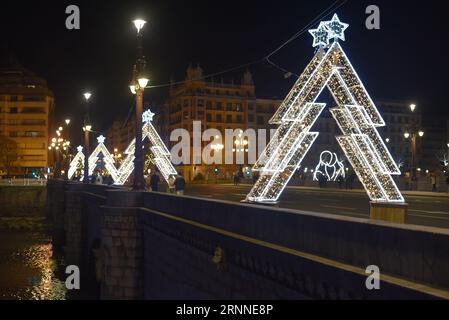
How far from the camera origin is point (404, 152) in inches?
4862

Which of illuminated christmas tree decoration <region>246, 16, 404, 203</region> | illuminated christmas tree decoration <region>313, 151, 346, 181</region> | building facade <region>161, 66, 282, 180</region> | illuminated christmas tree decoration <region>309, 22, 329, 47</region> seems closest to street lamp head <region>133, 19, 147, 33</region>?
illuminated christmas tree decoration <region>246, 16, 404, 203</region>

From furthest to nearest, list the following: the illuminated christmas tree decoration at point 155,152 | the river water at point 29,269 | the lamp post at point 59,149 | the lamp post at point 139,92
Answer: the lamp post at point 59,149
the illuminated christmas tree decoration at point 155,152
the river water at point 29,269
the lamp post at point 139,92

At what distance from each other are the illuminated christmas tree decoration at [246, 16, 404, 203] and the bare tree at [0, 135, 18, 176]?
3398 inches

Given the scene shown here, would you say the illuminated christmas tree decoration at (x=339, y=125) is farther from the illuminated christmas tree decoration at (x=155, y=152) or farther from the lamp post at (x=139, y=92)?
the illuminated christmas tree decoration at (x=155, y=152)

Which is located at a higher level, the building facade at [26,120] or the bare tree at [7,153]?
the building facade at [26,120]

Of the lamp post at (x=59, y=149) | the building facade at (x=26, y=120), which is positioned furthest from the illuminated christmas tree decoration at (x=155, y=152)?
the building facade at (x=26, y=120)

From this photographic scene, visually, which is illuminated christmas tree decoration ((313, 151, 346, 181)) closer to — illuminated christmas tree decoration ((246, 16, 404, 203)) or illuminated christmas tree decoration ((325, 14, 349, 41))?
illuminated christmas tree decoration ((246, 16, 404, 203))

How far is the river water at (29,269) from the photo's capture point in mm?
30094

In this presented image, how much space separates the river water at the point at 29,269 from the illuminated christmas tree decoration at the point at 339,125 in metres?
14.0

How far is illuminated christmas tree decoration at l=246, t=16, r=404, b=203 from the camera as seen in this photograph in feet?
63.2

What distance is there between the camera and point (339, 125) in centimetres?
2019

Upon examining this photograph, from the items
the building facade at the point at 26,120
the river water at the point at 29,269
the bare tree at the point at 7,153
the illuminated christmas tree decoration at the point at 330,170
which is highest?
the building facade at the point at 26,120
